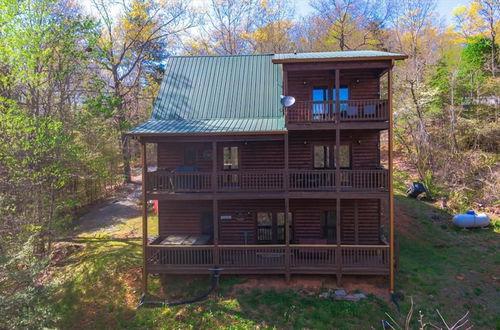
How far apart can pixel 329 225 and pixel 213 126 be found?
24.0 ft

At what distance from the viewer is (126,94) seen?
95.7 ft

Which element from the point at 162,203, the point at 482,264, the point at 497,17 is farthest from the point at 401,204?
the point at 497,17

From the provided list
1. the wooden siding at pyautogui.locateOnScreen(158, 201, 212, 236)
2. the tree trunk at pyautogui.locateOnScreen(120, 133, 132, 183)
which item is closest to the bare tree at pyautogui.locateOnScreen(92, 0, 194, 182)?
the tree trunk at pyautogui.locateOnScreen(120, 133, 132, 183)

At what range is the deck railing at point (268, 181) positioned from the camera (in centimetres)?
1298

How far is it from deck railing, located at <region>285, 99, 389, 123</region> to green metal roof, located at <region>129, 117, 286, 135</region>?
2.62 feet

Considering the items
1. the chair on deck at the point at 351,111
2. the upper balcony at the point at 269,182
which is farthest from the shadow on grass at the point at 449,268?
the chair on deck at the point at 351,111

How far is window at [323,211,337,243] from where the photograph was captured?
15070 mm

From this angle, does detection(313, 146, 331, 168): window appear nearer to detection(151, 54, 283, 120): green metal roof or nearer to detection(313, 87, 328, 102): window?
detection(313, 87, 328, 102): window

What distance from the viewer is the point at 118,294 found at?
12953 mm

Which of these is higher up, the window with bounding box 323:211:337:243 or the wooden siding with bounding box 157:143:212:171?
the wooden siding with bounding box 157:143:212:171

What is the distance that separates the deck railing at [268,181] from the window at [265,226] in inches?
84.0

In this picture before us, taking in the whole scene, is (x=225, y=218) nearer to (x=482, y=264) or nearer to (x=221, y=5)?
(x=482, y=264)

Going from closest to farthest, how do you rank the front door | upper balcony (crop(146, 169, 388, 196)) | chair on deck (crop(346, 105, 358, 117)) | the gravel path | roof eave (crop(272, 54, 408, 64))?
1. roof eave (crop(272, 54, 408, 64))
2. upper balcony (crop(146, 169, 388, 196))
3. chair on deck (crop(346, 105, 358, 117))
4. the front door
5. the gravel path

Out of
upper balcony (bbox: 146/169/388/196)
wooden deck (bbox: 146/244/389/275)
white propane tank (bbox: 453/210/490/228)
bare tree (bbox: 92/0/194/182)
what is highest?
bare tree (bbox: 92/0/194/182)
